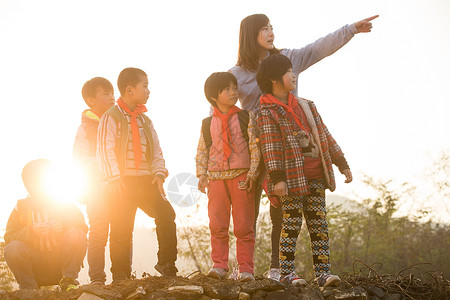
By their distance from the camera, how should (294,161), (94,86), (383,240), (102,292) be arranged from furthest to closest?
1. (383,240)
2. (94,86)
3. (294,161)
4. (102,292)

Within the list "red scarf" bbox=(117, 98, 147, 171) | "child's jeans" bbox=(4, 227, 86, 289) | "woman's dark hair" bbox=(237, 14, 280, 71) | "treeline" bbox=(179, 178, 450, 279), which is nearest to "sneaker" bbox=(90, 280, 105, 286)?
"child's jeans" bbox=(4, 227, 86, 289)

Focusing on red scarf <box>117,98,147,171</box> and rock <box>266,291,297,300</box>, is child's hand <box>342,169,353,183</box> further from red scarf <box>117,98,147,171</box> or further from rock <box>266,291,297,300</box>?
red scarf <box>117,98,147,171</box>

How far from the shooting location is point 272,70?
4312 mm

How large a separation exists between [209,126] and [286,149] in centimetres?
84

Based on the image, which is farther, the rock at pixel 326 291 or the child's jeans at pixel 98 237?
the child's jeans at pixel 98 237

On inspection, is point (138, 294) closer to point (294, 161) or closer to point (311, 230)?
point (311, 230)

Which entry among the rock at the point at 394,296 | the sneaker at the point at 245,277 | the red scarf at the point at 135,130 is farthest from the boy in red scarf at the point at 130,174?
the rock at the point at 394,296

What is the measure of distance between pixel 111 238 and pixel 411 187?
9184 mm

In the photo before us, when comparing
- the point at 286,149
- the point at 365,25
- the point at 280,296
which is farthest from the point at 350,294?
the point at 365,25

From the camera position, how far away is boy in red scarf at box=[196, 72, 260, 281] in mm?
4297

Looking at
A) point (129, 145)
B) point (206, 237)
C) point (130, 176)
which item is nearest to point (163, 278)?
point (130, 176)

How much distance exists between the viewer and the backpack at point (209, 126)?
4.48m

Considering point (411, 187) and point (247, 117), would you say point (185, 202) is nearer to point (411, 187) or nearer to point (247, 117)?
point (247, 117)

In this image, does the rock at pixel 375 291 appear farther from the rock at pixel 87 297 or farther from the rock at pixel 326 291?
the rock at pixel 87 297
